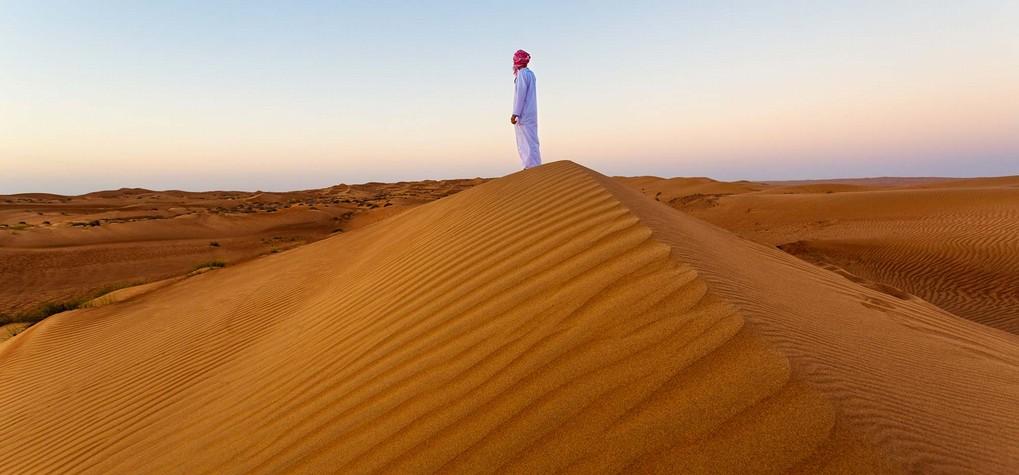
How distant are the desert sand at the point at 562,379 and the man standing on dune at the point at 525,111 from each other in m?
4.07

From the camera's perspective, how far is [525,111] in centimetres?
825

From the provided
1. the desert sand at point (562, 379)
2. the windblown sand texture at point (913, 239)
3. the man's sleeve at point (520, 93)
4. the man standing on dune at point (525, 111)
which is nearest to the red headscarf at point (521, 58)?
the man standing on dune at point (525, 111)

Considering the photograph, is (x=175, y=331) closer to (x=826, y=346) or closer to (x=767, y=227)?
(x=826, y=346)

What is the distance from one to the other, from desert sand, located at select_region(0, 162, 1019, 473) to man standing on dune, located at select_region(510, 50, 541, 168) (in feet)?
13.4

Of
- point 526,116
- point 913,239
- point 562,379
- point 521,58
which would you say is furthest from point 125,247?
point 913,239

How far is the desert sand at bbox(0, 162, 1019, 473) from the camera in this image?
1.41m

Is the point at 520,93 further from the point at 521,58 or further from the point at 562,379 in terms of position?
the point at 562,379

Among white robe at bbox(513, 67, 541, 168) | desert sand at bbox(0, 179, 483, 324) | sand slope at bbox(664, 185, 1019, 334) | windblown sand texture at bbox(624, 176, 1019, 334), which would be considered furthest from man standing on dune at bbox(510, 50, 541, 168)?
desert sand at bbox(0, 179, 483, 324)

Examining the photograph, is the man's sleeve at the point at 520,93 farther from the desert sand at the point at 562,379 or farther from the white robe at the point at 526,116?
the desert sand at the point at 562,379

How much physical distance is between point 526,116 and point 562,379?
706 cm

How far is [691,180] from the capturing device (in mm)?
30797

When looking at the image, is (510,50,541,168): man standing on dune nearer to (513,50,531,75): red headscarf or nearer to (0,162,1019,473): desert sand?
(513,50,531,75): red headscarf

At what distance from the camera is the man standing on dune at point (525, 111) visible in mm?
8008

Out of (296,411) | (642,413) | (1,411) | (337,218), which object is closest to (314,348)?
Result: (296,411)
